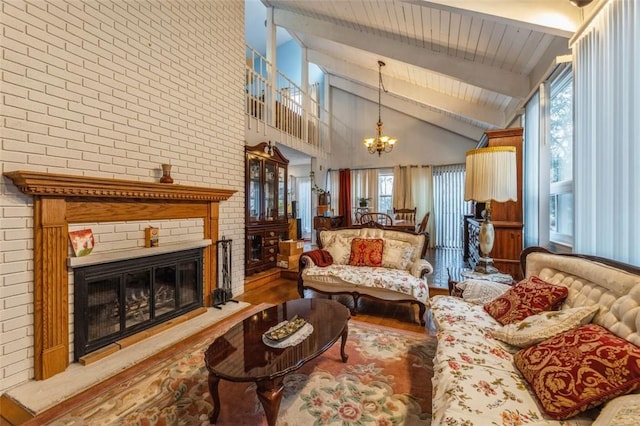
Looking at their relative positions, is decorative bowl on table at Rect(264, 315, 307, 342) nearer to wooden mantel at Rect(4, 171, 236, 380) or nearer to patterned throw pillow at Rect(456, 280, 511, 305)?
patterned throw pillow at Rect(456, 280, 511, 305)

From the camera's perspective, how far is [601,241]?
1.77m

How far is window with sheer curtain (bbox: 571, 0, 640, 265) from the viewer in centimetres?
149

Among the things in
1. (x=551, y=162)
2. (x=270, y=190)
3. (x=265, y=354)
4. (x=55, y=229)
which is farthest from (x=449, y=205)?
(x=55, y=229)

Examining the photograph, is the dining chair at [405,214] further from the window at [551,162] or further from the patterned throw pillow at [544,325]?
the patterned throw pillow at [544,325]

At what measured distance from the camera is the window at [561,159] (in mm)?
2576

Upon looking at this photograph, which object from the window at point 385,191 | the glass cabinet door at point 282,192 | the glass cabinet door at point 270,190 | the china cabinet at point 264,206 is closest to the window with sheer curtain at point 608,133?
→ the china cabinet at point 264,206

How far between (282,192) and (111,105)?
297 centimetres

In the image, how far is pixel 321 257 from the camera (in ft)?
10.9

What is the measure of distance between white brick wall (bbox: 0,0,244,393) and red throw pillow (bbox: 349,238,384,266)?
1.57 metres

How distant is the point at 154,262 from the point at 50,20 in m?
1.93

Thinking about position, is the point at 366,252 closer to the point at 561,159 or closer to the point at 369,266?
the point at 369,266

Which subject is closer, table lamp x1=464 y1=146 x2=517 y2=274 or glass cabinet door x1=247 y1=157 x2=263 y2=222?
table lamp x1=464 y1=146 x2=517 y2=274

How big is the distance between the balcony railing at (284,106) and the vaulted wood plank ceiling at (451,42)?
107 centimetres

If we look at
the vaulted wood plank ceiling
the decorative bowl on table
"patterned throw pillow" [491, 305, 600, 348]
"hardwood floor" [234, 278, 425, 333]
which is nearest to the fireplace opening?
"hardwood floor" [234, 278, 425, 333]
